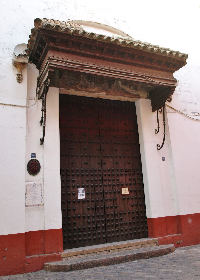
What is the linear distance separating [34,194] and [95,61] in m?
2.63

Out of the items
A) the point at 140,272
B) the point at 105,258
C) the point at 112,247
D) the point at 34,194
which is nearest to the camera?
the point at 140,272

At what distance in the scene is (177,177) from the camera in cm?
560

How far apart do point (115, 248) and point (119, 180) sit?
4.58 ft

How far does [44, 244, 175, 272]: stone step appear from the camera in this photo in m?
3.85

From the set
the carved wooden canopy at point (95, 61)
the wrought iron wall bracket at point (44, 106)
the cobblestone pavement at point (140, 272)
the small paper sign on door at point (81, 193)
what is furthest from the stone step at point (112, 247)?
the carved wooden canopy at point (95, 61)

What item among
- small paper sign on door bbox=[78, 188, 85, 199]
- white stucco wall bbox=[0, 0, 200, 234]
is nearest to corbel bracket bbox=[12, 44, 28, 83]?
white stucco wall bbox=[0, 0, 200, 234]

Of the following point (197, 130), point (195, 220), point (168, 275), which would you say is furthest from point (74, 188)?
point (197, 130)

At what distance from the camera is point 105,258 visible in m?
4.06

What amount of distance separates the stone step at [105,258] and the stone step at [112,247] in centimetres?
8

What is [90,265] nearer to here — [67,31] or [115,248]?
[115,248]

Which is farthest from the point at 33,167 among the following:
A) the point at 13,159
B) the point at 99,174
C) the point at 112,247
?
the point at 112,247

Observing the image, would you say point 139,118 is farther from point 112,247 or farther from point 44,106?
point 112,247

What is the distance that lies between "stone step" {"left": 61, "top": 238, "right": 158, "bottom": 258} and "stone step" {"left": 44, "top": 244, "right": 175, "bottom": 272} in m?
0.08

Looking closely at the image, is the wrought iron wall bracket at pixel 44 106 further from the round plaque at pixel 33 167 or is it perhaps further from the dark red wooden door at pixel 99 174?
the dark red wooden door at pixel 99 174
